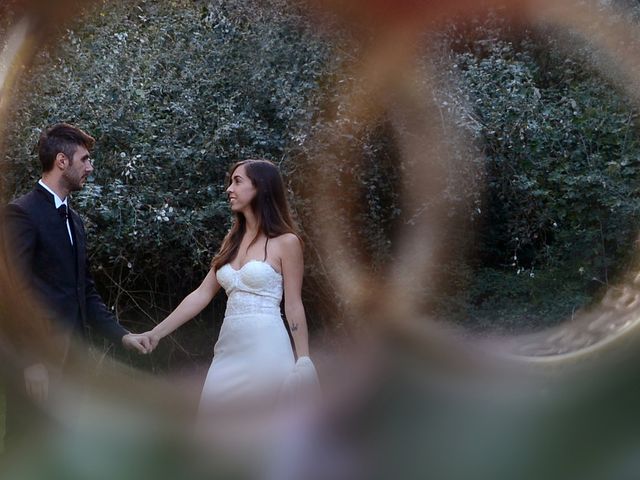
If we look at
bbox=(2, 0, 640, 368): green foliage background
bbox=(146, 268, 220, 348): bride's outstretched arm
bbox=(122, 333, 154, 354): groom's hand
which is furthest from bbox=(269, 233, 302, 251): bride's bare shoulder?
bbox=(2, 0, 640, 368): green foliage background

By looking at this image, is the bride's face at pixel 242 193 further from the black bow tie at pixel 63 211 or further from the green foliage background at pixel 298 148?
the green foliage background at pixel 298 148

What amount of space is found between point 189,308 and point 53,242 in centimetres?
60

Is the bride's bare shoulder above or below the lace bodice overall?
above

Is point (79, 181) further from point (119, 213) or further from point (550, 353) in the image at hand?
point (550, 353)

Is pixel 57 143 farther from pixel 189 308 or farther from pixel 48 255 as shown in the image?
pixel 189 308

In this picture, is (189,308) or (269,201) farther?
(189,308)

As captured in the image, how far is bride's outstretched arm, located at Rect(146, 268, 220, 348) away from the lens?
3.41 m

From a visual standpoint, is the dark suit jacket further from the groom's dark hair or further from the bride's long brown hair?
the bride's long brown hair

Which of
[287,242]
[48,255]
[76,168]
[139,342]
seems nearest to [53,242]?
[48,255]

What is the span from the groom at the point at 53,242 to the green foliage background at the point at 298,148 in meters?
1.89

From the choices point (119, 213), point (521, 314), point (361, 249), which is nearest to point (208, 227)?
point (119, 213)

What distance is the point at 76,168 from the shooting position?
3.17 meters

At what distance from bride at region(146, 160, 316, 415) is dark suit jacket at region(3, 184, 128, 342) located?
0.55 metres

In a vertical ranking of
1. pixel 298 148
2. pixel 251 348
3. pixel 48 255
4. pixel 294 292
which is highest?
pixel 298 148
